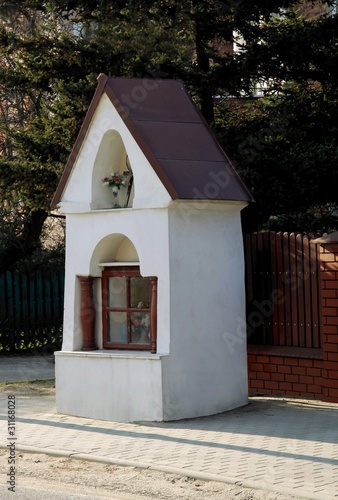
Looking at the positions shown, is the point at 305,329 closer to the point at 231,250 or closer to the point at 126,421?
the point at 231,250

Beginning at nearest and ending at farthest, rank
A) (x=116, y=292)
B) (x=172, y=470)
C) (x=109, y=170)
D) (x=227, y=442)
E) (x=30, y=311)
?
1. (x=172, y=470)
2. (x=227, y=442)
3. (x=109, y=170)
4. (x=116, y=292)
5. (x=30, y=311)

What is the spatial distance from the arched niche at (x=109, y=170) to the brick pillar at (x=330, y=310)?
8.27 ft

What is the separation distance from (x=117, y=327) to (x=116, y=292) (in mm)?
454

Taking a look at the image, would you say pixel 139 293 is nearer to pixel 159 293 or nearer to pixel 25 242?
pixel 159 293

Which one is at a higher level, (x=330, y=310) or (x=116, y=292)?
(x=116, y=292)

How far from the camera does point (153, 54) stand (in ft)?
49.2

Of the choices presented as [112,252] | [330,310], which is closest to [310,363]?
[330,310]

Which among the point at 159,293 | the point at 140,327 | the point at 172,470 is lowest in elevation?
the point at 172,470

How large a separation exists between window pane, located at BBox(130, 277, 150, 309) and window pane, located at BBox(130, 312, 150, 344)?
0.38ft

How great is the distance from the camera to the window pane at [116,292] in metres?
13.1

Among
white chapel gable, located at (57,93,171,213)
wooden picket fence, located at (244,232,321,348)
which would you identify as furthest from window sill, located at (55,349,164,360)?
wooden picket fence, located at (244,232,321,348)

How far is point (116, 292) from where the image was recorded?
43.2 ft

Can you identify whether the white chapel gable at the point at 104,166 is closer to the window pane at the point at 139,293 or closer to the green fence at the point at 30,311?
the window pane at the point at 139,293

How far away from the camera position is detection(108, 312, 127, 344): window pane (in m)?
13.0
